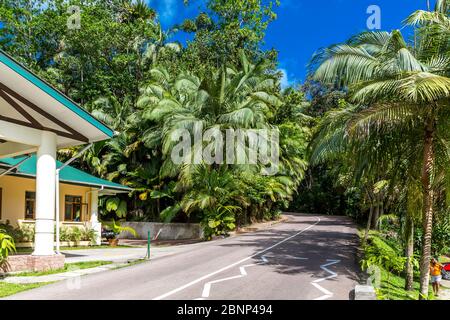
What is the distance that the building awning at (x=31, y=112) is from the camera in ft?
43.3

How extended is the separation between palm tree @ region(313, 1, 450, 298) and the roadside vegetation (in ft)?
0.14

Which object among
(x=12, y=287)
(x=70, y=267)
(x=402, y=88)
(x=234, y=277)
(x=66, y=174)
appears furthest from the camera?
(x=66, y=174)

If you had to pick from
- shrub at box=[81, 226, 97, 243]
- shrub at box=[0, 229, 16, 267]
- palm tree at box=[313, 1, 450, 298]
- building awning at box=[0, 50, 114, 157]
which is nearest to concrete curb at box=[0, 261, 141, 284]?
shrub at box=[0, 229, 16, 267]

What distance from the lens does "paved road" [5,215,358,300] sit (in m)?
10.5

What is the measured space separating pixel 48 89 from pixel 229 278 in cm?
774

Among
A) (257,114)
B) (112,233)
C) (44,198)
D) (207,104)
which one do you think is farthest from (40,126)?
(257,114)

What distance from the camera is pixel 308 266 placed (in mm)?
15062

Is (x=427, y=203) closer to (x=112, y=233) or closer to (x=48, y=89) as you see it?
(x=48, y=89)

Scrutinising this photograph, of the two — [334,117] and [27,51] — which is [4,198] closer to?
[334,117]

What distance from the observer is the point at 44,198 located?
14211 millimetres

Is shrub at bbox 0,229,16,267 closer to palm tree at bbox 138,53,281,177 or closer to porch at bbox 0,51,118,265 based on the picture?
porch at bbox 0,51,118,265

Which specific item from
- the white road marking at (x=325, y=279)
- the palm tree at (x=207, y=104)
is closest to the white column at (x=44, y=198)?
the white road marking at (x=325, y=279)
